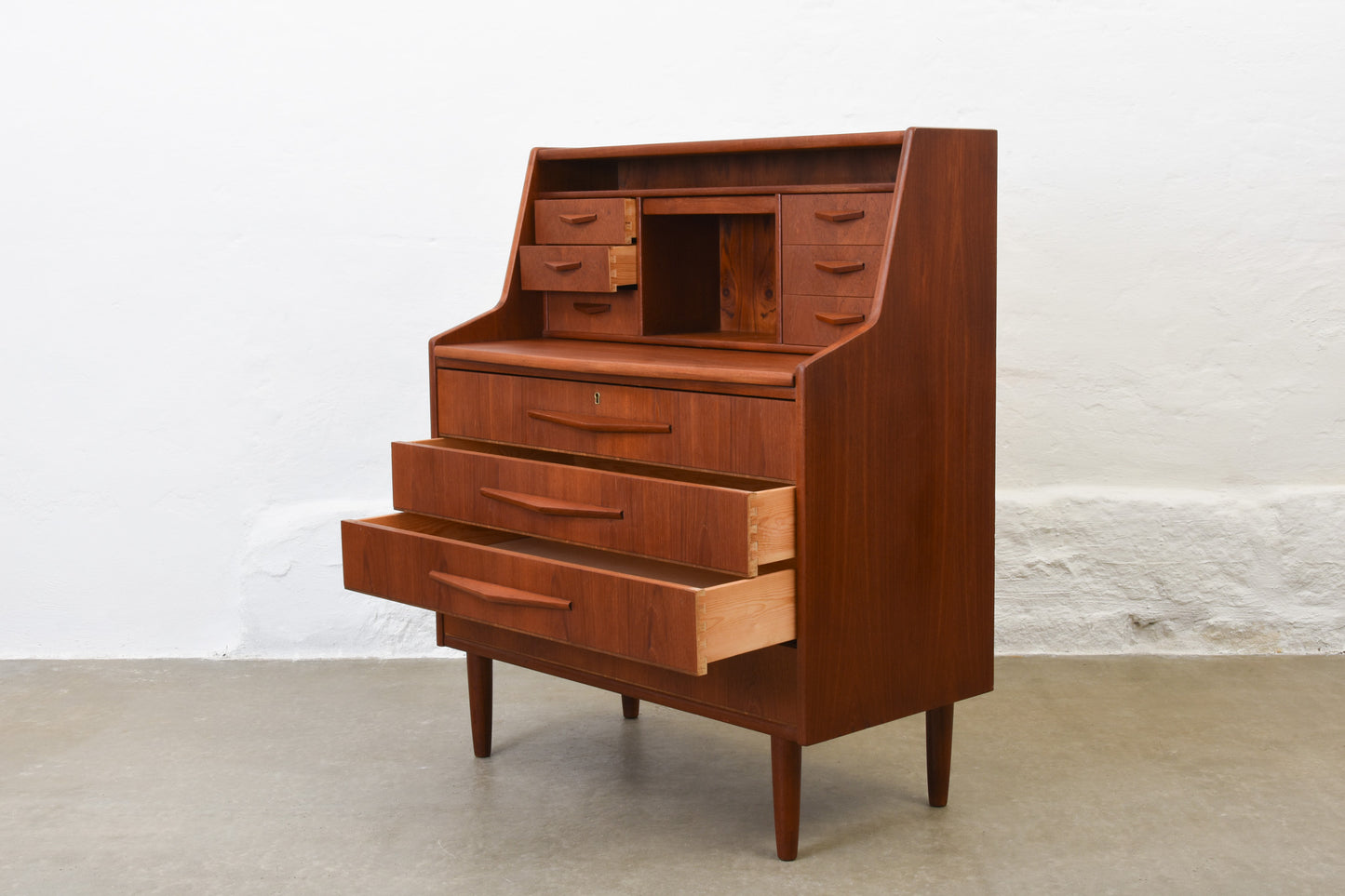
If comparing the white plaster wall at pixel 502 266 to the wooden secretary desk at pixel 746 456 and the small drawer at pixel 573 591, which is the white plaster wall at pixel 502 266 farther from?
the small drawer at pixel 573 591

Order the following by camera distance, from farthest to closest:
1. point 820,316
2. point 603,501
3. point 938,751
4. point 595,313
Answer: point 595,313 < point 938,751 < point 820,316 < point 603,501

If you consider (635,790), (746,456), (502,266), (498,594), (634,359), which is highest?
(502,266)

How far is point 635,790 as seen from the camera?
9.75ft

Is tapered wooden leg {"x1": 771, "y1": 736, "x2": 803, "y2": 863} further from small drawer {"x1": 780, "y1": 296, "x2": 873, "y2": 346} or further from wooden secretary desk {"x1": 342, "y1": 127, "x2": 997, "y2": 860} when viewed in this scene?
small drawer {"x1": 780, "y1": 296, "x2": 873, "y2": 346}

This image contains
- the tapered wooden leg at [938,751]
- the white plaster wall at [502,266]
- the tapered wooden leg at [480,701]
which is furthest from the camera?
the white plaster wall at [502,266]

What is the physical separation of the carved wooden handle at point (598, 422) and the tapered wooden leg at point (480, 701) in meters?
0.66

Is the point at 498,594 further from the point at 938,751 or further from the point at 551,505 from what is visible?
the point at 938,751

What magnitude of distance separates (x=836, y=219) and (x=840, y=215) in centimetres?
2

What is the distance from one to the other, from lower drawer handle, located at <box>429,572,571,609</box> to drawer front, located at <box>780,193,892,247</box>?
31.6 inches

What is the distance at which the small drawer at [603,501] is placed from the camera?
2318 mm

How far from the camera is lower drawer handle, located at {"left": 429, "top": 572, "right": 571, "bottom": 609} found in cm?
253

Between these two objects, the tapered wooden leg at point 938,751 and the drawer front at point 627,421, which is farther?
the tapered wooden leg at point 938,751

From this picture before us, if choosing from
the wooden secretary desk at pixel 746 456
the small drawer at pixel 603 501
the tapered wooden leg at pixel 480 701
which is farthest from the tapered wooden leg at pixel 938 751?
the tapered wooden leg at pixel 480 701

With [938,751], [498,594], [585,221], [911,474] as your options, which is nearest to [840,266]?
[911,474]
